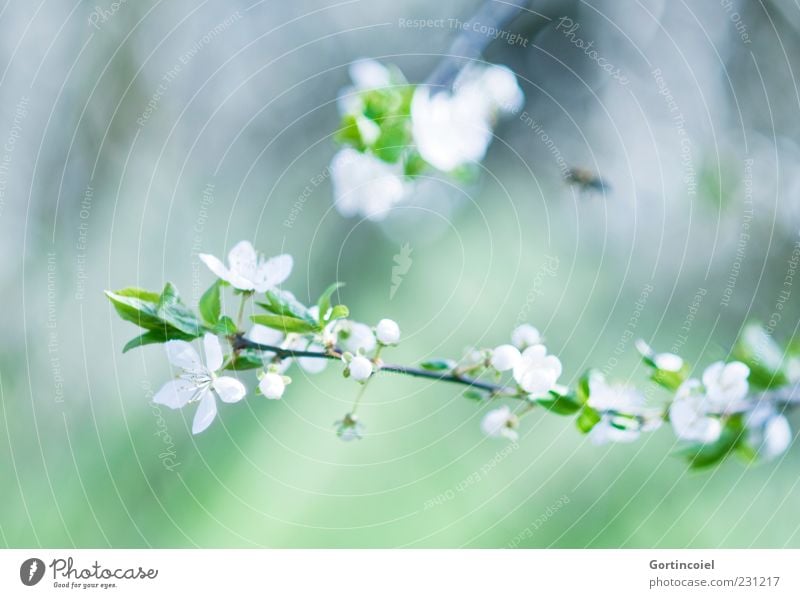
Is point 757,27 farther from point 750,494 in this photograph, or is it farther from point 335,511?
point 335,511

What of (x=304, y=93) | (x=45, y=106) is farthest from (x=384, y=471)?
(x=45, y=106)

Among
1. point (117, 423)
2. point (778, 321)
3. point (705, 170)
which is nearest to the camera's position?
point (778, 321)

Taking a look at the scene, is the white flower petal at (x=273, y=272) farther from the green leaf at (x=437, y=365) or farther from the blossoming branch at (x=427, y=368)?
the green leaf at (x=437, y=365)

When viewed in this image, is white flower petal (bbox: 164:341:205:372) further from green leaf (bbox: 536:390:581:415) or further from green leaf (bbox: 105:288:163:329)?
green leaf (bbox: 536:390:581:415)

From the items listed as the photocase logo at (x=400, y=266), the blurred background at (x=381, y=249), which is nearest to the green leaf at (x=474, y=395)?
the blurred background at (x=381, y=249)
